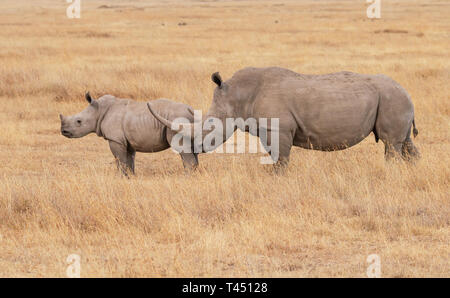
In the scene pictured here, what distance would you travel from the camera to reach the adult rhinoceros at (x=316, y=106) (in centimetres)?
796

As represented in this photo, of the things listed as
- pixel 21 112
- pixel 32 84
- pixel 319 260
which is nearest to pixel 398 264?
pixel 319 260

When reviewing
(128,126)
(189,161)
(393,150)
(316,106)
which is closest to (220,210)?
(189,161)

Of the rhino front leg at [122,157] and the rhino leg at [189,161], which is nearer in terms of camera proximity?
the rhino leg at [189,161]

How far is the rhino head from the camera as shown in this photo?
28.4 ft

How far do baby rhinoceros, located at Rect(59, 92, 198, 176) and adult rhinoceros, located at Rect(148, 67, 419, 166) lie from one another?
270 millimetres

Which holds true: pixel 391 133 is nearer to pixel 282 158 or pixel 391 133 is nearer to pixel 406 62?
pixel 282 158

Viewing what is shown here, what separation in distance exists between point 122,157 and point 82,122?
2.11 feet

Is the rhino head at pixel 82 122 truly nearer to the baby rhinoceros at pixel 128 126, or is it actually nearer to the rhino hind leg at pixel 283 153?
the baby rhinoceros at pixel 128 126

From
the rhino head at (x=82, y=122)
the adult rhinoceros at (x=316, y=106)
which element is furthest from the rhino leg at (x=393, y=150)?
the rhino head at (x=82, y=122)

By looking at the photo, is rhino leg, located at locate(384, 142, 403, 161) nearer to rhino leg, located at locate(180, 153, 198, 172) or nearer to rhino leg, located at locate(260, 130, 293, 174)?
rhino leg, located at locate(260, 130, 293, 174)

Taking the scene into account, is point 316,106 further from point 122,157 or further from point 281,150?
point 122,157

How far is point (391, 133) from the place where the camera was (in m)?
8.11

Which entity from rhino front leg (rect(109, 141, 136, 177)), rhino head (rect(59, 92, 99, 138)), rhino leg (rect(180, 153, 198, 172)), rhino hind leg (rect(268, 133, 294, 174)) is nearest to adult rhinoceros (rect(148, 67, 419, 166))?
rhino hind leg (rect(268, 133, 294, 174))

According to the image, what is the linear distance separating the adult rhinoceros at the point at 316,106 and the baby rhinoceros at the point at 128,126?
270 mm
